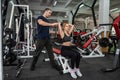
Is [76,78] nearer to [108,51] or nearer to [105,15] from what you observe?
[108,51]

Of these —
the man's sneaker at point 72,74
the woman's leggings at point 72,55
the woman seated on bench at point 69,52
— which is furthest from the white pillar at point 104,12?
the man's sneaker at point 72,74

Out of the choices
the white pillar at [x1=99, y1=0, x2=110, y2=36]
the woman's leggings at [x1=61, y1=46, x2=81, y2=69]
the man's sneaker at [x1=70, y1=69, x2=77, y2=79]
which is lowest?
the man's sneaker at [x1=70, y1=69, x2=77, y2=79]

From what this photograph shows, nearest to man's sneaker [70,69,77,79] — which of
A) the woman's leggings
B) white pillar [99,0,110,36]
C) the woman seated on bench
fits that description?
the woman seated on bench

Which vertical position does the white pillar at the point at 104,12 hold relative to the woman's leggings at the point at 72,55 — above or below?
above

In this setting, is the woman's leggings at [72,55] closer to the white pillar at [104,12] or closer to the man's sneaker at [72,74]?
the man's sneaker at [72,74]

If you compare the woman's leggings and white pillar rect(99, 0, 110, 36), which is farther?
white pillar rect(99, 0, 110, 36)

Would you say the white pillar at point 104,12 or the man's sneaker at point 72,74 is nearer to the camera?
the man's sneaker at point 72,74

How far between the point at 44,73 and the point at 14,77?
30.5 inches

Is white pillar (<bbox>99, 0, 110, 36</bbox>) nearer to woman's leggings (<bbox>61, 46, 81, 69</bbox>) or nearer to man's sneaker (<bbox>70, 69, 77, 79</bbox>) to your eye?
woman's leggings (<bbox>61, 46, 81, 69</bbox>)

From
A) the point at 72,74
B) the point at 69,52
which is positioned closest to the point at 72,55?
the point at 69,52

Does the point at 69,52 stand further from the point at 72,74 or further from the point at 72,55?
the point at 72,74

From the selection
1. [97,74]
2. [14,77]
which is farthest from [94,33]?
[14,77]

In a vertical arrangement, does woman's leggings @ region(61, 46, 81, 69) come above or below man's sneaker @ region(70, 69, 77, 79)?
above

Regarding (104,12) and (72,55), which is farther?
(104,12)
